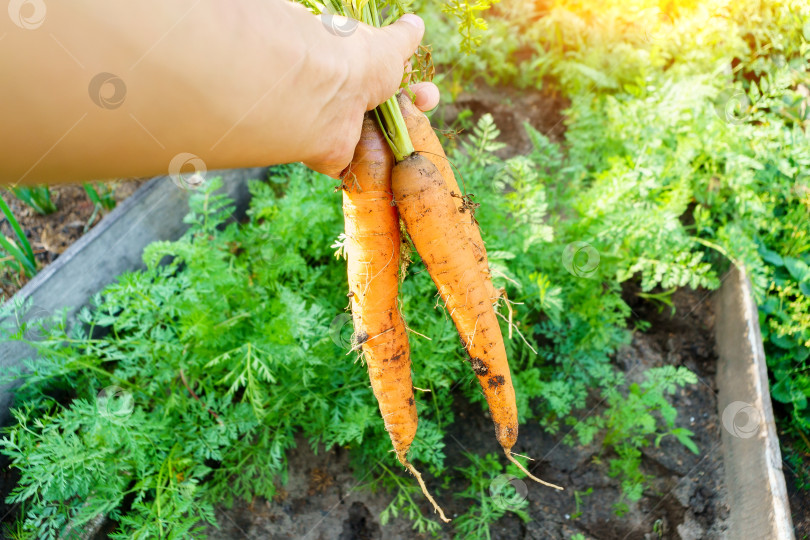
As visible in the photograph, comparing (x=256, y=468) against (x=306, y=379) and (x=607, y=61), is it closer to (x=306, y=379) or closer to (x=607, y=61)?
(x=306, y=379)

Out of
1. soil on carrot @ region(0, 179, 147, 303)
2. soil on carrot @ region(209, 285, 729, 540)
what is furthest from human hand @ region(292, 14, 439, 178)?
soil on carrot @ region(0, 179, 147, 303)

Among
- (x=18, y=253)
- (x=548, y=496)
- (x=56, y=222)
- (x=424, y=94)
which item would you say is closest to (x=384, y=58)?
(x=424, y=94)

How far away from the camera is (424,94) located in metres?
1.80

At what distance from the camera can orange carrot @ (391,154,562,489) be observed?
1.61 meters

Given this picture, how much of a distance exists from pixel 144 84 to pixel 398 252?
3.73ft

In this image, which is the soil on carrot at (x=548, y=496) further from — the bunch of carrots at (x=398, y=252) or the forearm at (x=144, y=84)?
the forearm at (x=144, y=84)

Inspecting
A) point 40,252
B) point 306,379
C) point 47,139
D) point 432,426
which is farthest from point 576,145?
point 40,252

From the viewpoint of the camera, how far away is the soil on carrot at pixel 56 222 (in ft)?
9.07

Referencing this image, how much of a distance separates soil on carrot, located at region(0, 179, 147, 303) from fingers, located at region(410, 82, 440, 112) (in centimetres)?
190

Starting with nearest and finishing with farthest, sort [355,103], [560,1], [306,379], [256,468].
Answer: [355,103] → [306,379] → [256,468] → [560,1]

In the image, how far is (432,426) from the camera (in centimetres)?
216

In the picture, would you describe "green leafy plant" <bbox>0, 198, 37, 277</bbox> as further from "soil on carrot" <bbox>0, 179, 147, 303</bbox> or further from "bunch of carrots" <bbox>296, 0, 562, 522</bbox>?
"bunch of carrots" <bbox>296, 0, 562, 522</bbox>

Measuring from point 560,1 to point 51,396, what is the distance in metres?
4.04

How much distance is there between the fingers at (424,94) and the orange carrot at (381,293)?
28 centimetres
